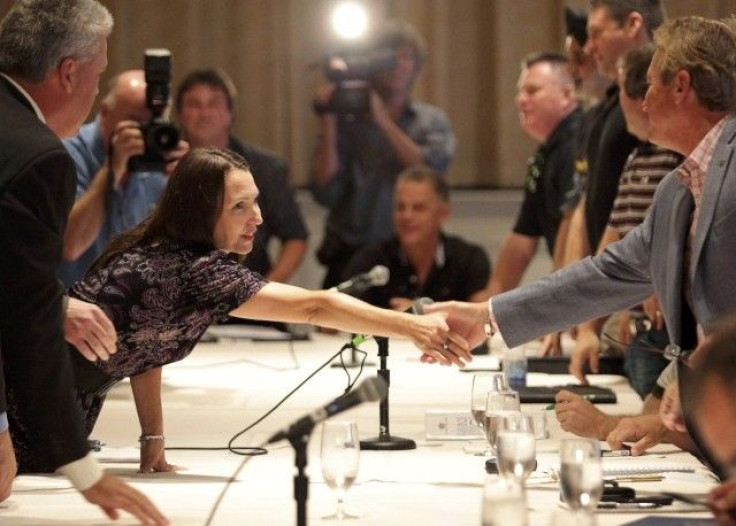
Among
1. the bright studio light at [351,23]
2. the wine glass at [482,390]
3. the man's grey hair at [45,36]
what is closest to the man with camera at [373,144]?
the bright studio light at [351,23]

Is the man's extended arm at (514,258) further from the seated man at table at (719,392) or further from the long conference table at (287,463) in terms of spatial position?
the seated man at table at (719,392)

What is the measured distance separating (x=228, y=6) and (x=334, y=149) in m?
1.18

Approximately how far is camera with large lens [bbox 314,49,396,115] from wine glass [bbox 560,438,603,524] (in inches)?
188

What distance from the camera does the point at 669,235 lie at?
130 inches

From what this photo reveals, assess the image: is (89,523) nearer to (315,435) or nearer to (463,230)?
(315,435)

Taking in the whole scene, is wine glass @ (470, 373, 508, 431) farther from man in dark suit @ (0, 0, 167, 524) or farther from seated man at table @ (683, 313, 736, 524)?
seated man at table @ (683, 313, 736, 524)

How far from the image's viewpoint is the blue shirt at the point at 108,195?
513cm

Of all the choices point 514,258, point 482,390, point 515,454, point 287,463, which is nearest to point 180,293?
point 287,463

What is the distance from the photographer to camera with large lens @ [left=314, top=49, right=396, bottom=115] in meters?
6.97

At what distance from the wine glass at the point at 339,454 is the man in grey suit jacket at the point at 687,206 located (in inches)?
34.1

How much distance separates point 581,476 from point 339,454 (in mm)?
436

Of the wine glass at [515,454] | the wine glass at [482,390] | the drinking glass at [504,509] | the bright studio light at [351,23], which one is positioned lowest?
the wine glass at [482,390]

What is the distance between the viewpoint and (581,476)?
7.65 ft

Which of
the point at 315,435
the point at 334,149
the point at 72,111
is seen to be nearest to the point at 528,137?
the point at 334,149
